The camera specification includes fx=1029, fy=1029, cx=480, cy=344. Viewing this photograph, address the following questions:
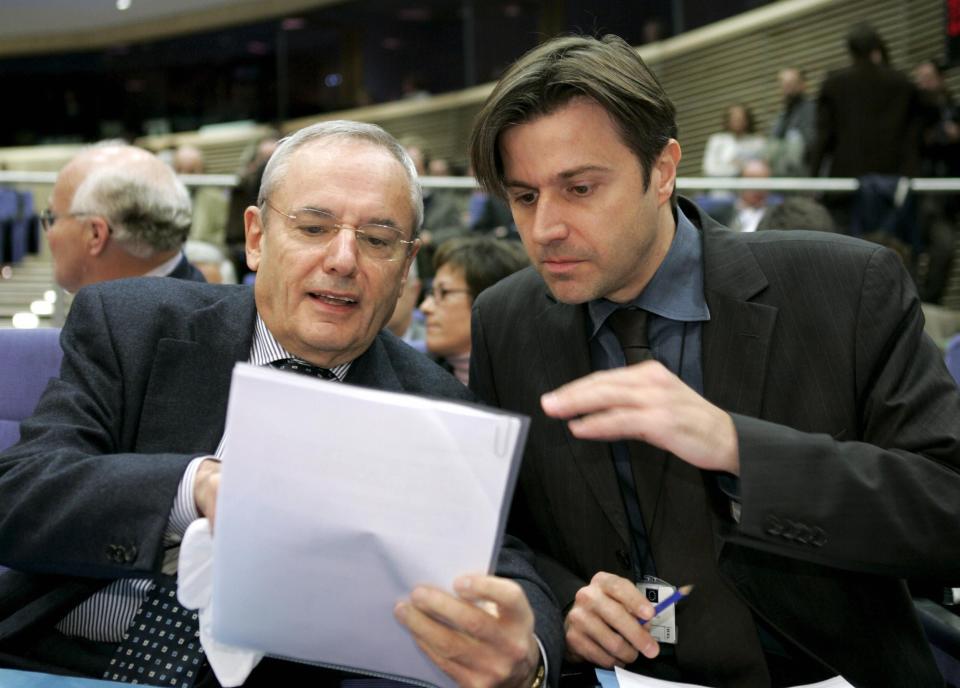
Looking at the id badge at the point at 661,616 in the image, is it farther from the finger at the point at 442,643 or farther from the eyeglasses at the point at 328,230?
the eyeglasses at the point at 328,230

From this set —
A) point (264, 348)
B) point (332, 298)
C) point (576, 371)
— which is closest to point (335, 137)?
point (332, 298)

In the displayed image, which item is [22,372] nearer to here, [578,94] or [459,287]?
[578,94]

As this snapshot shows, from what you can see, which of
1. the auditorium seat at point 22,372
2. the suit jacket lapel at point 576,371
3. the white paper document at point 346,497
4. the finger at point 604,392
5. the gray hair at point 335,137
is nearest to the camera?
the white paper document at point 346,497

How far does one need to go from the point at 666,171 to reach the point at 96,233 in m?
2.08

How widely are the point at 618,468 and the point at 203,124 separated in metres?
17.5

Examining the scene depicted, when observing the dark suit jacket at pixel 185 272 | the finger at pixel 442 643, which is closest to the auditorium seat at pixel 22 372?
the dark suit jacket at pixel 185 272

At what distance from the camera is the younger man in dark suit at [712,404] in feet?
5.58

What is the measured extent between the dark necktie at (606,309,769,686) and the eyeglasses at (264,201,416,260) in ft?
1.87

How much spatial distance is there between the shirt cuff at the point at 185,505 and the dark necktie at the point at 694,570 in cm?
83

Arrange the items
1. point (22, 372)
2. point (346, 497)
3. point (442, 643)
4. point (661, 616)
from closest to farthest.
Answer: point (346, 497) → point (442, 643) → point (661, 616) → point (22, 372)

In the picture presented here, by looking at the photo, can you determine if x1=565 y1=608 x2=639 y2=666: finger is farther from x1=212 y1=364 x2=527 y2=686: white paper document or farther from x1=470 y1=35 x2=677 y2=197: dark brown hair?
x1=470 y1=35 x2=677 y2=197: dark brown hair

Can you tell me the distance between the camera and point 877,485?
5.51 feet

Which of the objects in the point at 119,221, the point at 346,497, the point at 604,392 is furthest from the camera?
the point at 119,221

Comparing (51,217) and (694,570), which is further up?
(51,217)
